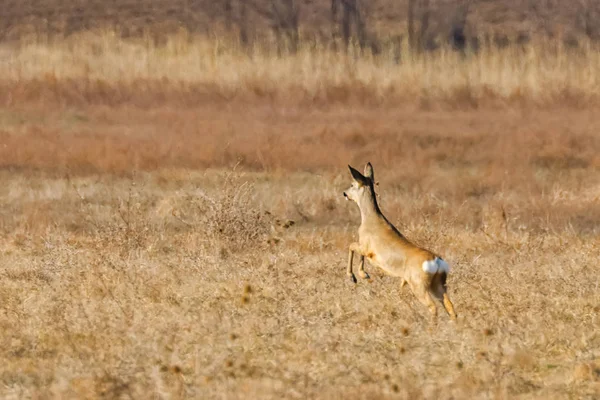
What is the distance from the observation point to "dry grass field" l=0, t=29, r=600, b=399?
778 cm

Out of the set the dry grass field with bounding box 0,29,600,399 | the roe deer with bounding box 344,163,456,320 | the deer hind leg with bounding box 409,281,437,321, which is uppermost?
the roe deer with bounding box 344,163,456,320

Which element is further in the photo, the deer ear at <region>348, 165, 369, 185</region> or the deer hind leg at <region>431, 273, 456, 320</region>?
the deer ear at <region>348, 165, 369, 185</region>

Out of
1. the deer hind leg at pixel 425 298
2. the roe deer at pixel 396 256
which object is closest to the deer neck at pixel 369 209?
the roe deer at pixel 396 256

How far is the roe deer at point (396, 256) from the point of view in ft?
29.5

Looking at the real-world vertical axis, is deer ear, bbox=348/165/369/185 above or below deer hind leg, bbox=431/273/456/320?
above

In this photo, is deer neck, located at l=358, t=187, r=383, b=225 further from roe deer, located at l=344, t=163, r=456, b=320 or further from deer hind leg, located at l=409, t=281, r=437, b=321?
deer hind leg, located at l=409, t=281, r=437, b=321

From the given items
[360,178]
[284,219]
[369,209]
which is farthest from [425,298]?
[284,219]

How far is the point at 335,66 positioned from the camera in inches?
907

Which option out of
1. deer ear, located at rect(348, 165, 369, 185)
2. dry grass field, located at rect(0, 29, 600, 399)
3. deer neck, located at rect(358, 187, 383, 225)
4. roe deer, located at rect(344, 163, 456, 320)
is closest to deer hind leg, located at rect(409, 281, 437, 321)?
roe deer, located at rect(344, 163, 456, 320)

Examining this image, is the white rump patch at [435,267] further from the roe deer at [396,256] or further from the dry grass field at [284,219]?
the dry grass field at [284,219]

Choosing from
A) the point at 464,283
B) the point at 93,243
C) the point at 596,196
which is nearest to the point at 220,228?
the point at 93,243

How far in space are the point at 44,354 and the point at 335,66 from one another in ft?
50.3

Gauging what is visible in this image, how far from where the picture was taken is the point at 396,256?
945cm

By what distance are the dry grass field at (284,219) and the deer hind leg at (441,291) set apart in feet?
0.34
